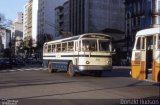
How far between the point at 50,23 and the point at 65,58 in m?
141

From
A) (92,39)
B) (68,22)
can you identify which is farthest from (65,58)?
(68,22)

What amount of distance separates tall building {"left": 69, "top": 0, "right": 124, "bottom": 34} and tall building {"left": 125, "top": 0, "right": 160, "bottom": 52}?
19943mm

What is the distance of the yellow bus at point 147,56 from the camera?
715 inches

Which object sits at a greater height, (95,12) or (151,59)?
(95,12)

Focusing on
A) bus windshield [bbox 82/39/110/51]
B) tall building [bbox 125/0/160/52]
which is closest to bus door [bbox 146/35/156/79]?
bus windshield [bbox 82/39/110/51]

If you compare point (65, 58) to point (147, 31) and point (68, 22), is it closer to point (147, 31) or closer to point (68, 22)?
point (147, 31)

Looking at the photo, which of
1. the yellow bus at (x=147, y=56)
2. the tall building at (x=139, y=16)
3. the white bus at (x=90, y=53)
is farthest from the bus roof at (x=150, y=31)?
the tall building at (x=139, y=16)

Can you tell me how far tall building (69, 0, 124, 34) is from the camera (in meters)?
111

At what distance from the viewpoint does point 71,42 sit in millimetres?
30047

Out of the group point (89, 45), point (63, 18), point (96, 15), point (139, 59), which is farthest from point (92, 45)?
point (63, 18)

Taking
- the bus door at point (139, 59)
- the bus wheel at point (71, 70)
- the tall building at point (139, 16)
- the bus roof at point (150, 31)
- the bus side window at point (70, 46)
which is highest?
the tall building at point (139, 16)

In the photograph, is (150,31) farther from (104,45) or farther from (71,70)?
(71,70)

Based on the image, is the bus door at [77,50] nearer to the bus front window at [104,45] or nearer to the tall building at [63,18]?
the bus front window at [104,45]

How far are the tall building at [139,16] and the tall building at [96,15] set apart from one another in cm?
1994
